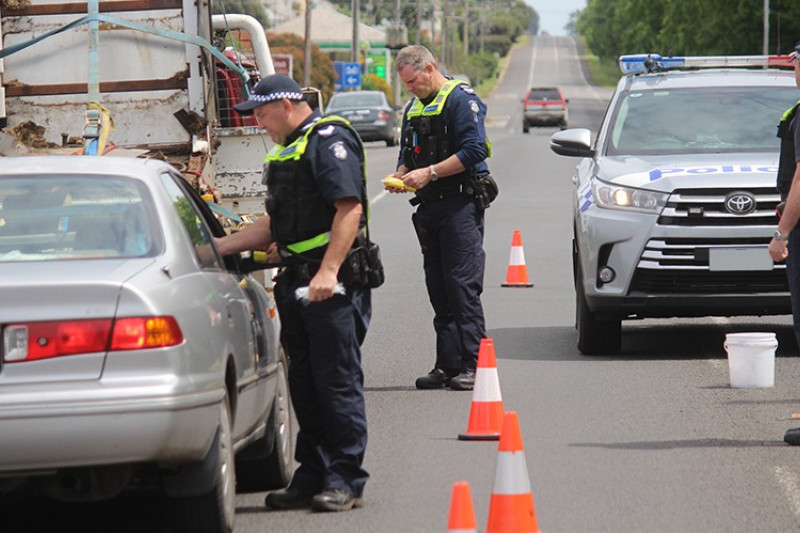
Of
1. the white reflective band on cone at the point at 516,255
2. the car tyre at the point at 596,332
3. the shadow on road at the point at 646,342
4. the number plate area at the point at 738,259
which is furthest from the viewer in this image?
the white reflective band on cone at the point at 516,255

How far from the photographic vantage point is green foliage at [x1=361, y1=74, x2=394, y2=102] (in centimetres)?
8381

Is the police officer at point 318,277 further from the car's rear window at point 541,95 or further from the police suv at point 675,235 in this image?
the car's rear window at point 541,95

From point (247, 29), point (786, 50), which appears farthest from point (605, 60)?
point (247, 29)

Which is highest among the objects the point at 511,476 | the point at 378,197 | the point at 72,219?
the point at 72,219

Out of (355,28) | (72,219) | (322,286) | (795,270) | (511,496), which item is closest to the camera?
(511,496)

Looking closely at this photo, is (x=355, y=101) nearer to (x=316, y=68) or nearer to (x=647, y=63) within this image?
(x=316, y=68)

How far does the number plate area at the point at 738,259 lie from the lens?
11.6 m

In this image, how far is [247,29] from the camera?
50.6ft

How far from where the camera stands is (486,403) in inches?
359

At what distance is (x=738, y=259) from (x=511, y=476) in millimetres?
5483

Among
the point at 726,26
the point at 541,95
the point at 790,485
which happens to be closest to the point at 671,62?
the point at 790,485

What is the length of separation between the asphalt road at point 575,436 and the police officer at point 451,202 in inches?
10.7

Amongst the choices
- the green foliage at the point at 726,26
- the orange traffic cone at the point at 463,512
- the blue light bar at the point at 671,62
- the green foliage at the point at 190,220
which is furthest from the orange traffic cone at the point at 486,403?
the green foliage at the point at 726,26

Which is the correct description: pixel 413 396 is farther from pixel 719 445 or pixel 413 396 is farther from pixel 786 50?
pixel 786 50
